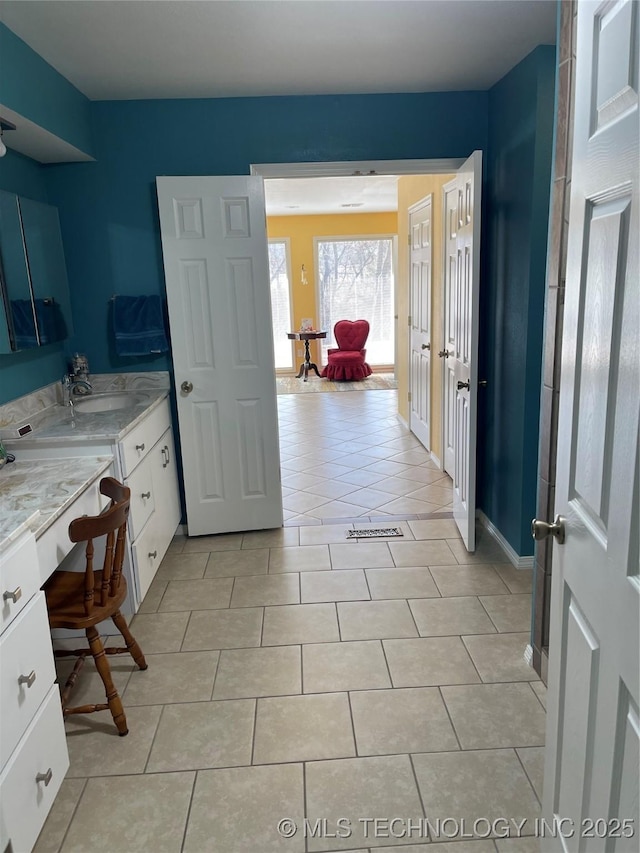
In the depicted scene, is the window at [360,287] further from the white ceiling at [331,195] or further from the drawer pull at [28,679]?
the drawer pull at [28,679]

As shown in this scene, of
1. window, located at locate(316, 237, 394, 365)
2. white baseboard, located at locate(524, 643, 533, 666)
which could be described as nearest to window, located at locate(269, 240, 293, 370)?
window, located at locate(316, 237, 394, 365)

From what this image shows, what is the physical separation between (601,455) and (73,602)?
1808mm

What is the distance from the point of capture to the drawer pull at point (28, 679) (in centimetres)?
157

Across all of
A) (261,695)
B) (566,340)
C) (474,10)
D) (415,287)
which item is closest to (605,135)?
(566,340)

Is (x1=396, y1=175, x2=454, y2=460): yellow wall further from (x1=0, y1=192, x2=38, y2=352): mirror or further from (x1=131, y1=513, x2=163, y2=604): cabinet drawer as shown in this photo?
(x1=0, y1=192, x2=38, y2=352): mirror

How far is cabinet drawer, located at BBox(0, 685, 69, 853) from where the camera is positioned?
1.49m

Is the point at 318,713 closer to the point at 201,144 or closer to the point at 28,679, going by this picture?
the point at 28,679

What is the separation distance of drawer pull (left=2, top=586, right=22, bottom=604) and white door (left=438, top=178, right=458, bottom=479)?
270 centimetres

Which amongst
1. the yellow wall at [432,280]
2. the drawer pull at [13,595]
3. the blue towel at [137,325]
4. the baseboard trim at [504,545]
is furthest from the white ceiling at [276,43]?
the baseboard trim at [504,545]

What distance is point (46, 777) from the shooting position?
1666 mm

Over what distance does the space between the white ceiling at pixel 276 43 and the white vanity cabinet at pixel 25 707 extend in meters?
1.97

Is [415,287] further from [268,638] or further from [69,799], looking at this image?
[69,799]

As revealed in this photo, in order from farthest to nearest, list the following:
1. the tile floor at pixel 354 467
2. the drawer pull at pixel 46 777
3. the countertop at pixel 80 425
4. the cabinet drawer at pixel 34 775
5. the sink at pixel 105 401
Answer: the tile floor at pixel 354 467
the sink at pixel 105 401
the countertop at pixel 80 425
the drawer pull at pixel 46 777
the cabinet drawer at pixel 34 775

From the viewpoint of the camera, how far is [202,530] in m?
3.66
